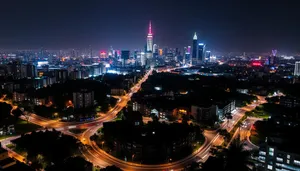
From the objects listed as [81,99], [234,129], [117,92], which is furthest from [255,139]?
[117,92]

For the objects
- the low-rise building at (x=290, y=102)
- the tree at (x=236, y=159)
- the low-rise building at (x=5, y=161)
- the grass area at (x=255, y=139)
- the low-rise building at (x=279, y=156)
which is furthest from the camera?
the low-rise building at (x=290, y=102)

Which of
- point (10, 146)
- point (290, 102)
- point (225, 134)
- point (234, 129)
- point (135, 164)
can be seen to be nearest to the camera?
point (135, 164)

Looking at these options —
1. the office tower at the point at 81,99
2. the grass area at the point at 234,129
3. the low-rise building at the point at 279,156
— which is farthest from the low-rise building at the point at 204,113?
the office tower at the point at 81,99

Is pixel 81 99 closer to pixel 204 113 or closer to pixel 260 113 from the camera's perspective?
pixel 204 113

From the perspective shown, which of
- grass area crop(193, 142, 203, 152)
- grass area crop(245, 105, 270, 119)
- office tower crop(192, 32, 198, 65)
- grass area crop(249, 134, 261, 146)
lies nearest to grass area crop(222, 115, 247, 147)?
grass area crop(245, 105, 270, 119)

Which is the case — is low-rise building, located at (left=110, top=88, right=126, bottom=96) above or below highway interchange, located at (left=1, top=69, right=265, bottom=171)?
above

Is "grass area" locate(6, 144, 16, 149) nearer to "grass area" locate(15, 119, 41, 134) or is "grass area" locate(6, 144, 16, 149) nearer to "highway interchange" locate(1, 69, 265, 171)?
"highway interchange" locate(1, 69, 265, 171)

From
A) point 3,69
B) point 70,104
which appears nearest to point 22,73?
point 3,69

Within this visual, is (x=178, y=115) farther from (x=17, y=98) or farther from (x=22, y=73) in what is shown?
(x=22, y=73)

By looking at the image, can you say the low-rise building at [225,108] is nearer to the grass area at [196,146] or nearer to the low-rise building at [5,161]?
the grass area at [196,146]
